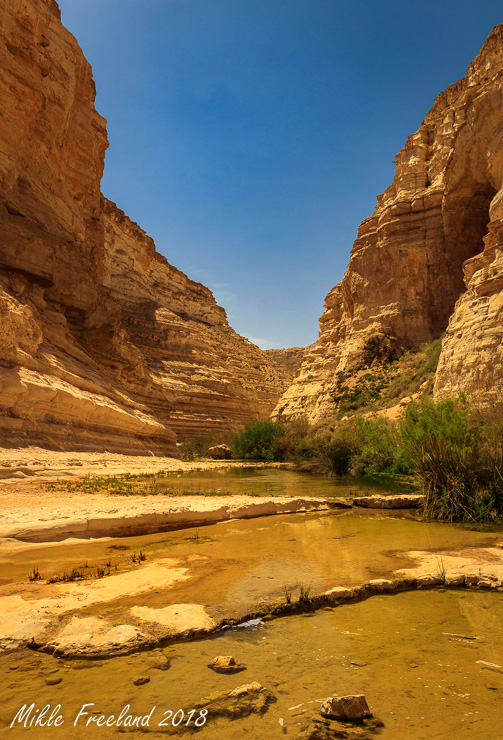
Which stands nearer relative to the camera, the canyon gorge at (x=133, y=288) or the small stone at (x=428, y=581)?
the small stone at (x=428, y=581)

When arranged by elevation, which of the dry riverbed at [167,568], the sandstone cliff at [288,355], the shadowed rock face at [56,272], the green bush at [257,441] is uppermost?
the sandstone cliff at [288,355]

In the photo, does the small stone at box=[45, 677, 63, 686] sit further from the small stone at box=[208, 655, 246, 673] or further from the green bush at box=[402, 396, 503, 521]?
the green bush at box=[402, 396, 503, 521]

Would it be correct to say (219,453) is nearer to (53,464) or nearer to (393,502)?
(53,464)

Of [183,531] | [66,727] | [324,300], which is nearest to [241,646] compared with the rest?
[66,727]

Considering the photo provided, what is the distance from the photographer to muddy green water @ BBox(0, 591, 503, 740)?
1.95m

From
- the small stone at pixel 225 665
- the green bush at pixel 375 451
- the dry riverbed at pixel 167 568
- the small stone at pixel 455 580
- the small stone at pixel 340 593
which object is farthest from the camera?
the green bush at pixel 375 451

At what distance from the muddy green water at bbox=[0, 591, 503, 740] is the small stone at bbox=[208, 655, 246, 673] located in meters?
0.04

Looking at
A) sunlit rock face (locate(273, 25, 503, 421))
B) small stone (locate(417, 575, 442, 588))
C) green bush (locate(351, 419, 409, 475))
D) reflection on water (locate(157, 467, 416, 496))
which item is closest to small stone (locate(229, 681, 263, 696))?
small stone (locate(417, 575, 442, 588))

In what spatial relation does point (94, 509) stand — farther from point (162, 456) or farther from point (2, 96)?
point (2, 96)

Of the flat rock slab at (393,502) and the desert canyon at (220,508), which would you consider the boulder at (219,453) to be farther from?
the flat rock slab at (393,502)

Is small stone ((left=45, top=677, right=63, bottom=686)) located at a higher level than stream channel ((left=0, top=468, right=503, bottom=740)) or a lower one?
lower

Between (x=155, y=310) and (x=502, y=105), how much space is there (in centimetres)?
3466

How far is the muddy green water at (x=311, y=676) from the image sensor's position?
1953 mm

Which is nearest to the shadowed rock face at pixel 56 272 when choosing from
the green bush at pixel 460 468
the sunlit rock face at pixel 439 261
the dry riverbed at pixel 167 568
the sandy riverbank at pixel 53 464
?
the sandy riverbank at pixel 53 464
